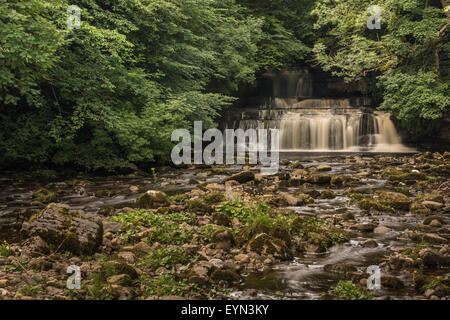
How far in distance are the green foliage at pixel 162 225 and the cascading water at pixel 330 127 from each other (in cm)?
1554

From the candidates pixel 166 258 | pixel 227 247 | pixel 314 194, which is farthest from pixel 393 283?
pixel 314 194

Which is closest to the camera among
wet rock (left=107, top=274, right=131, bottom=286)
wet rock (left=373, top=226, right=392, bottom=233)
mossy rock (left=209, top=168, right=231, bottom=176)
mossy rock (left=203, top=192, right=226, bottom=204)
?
wet rock (left=107, top=274, right=131, bottom=286)

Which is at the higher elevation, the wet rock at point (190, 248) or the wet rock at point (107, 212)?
the wet rock at point (107, 212)

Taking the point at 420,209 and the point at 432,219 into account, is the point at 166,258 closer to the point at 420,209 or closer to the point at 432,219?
the point at 432,219

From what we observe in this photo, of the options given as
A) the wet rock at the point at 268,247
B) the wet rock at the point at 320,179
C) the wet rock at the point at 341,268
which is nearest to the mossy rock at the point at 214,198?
the wet rock at the point at 268,247

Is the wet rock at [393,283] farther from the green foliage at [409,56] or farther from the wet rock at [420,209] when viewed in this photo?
the green foliage at [409,56]

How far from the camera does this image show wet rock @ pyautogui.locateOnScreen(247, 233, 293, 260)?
5227mm

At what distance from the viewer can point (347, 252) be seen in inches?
216

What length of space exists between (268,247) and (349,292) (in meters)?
1.48

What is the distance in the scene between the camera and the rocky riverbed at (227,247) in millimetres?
4152

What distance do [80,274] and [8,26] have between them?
244 inches

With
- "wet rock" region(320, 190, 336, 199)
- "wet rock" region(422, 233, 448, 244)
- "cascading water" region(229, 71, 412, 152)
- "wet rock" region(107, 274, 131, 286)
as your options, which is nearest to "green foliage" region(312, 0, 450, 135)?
"cascading water" region(229, 71, 412, 152)

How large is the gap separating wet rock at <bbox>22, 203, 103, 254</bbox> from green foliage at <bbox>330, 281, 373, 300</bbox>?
3286 millimetres

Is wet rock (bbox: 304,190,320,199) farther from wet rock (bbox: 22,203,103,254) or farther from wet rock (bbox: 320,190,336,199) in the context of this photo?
wet rock (bbox: 22,203,103,254)
